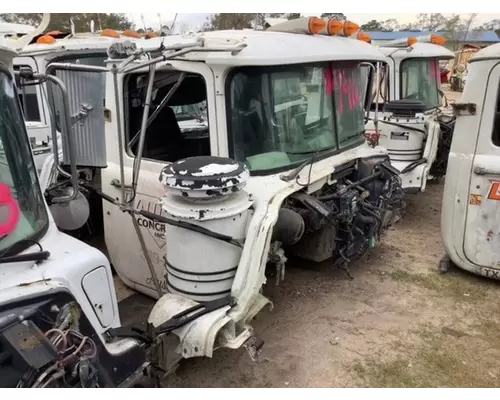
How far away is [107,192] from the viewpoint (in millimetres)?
3703

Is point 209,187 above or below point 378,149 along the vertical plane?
above

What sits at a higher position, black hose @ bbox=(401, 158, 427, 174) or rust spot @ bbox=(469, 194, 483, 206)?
rust spot @ bbox=(469, 194, 483, 206)

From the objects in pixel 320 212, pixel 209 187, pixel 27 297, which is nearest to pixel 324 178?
pixel 320 212

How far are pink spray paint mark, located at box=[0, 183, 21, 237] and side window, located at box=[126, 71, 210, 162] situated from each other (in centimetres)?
147

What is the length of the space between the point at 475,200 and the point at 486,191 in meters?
0.12

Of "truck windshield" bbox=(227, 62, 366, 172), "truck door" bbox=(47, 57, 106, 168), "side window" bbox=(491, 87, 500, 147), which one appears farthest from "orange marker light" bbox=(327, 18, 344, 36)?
"truck door" bbox=(47, 57, 106, 168)

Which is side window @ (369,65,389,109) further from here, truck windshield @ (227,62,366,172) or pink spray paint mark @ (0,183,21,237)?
pink spray paint mark @ (0,183,21,237)

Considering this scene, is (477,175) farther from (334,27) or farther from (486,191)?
(334,27)

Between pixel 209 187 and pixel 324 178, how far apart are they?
53.6 inches

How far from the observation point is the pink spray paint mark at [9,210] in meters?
2.02

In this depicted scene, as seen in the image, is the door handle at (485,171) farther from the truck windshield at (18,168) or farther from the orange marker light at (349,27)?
the truck windshield at (18,168)

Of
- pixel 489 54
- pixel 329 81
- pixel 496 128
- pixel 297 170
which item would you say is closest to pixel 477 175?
pixel 496 128

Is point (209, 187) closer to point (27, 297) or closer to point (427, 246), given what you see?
point (27, 297)

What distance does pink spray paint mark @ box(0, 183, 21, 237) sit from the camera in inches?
79.6
